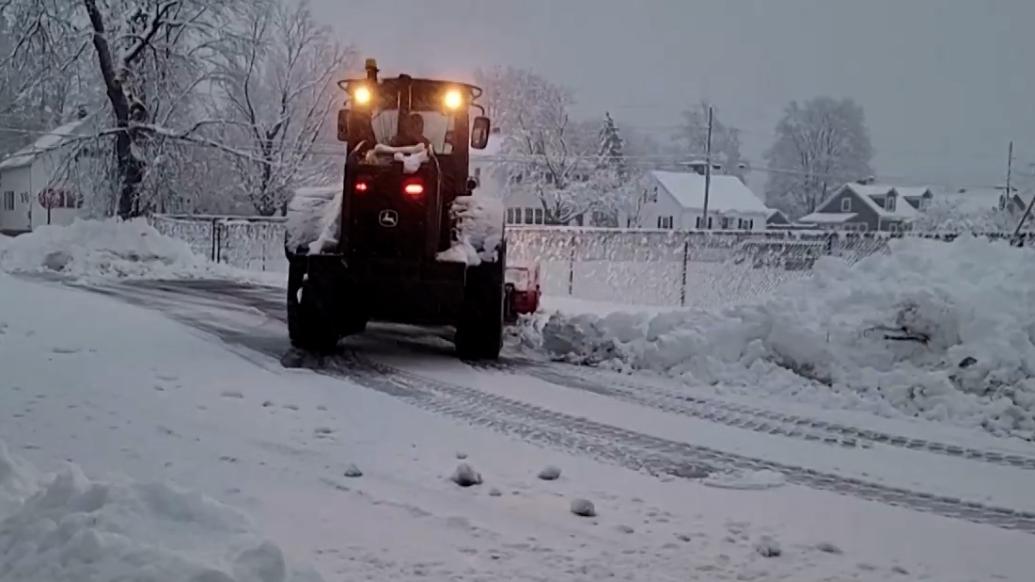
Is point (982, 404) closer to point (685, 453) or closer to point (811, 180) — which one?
point (685, 453)

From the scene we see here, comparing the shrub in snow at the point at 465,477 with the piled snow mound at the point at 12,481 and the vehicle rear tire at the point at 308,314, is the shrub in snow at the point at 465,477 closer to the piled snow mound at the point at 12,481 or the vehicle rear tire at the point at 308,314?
the piled snow mound at the point at 12,481

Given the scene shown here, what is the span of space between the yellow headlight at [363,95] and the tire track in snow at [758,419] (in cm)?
378

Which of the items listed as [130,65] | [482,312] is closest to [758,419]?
[482,312]

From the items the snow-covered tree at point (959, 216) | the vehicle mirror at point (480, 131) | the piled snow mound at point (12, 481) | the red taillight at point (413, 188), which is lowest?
the piled snow mound at point (12, 481)

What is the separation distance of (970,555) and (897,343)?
15.4 ft

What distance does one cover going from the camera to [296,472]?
18.9 ft

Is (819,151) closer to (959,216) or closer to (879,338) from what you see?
(959,216)

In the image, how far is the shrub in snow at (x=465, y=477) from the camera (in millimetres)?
5684

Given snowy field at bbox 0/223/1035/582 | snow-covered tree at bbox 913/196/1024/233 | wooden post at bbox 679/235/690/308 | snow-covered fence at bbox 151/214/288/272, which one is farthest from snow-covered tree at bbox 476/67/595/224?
snowy field at bbox 0/223/1035/582

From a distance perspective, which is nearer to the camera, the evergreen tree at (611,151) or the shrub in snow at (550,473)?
the shrub in snow at (550,473)

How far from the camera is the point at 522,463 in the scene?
620 cm

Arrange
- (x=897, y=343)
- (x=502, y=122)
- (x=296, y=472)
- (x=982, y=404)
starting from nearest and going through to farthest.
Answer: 1. (x=296, y=472)
2. (x=982, y=404)
3. (x=897, y=343)
4. (x=502, y=122)

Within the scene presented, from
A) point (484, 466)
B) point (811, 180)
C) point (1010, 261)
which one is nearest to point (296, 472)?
point (484, 466)

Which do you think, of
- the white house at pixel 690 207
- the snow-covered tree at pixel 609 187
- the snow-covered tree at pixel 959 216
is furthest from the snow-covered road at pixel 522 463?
the white house at pixel 690 207
